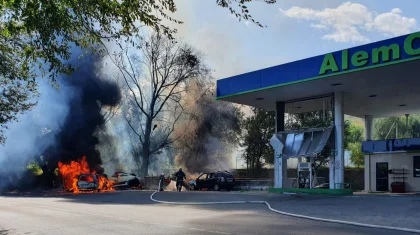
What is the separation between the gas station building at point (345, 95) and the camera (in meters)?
16.9

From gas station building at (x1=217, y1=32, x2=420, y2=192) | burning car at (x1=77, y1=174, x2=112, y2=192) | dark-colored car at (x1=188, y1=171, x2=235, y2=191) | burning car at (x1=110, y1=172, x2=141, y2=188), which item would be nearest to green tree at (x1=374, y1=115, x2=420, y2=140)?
gas station building at (x1=217, y1=32, x2=420, y2=192)

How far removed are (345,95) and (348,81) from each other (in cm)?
348

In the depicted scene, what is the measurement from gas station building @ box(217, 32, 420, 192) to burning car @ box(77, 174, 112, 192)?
37.9 ft

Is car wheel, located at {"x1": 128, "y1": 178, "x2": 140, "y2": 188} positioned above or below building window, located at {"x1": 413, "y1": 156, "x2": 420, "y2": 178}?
below

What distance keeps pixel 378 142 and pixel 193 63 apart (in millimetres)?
22060

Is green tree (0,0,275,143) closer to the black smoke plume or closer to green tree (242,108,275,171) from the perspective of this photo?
the black smoke plume

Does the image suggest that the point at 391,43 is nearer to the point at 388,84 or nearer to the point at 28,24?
the point at 388,84

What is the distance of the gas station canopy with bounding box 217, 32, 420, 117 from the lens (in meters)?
16.3

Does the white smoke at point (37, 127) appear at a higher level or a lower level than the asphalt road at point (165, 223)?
higher

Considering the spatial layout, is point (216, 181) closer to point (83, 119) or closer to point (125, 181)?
point (125, 181)

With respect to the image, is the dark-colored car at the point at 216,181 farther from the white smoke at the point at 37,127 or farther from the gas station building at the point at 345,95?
the white smoke at the point at 37,127

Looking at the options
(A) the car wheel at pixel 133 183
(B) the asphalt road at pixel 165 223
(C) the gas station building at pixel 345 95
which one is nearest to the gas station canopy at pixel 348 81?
(C) the gas station building at pixel 345 95

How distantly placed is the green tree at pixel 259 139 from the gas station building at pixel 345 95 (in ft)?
44.5

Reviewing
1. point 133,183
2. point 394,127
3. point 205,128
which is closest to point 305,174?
point 133,183
